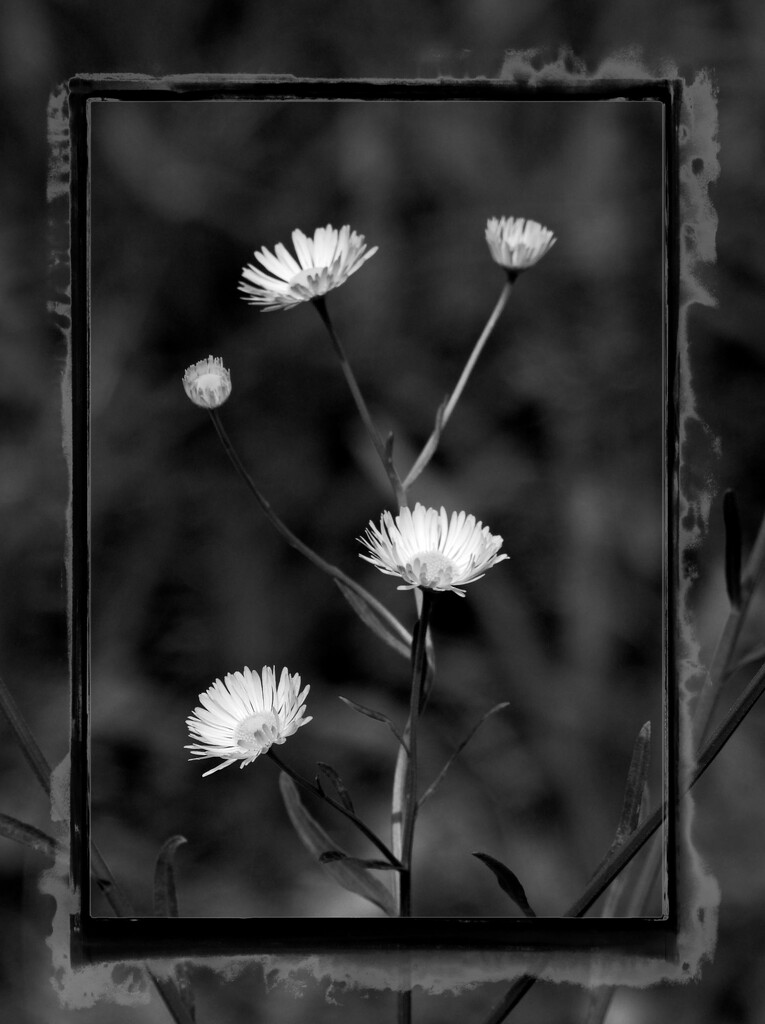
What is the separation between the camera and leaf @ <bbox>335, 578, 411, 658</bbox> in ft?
1.27

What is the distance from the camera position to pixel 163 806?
397mm

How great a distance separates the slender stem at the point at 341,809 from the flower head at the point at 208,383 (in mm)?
132

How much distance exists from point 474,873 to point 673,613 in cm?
12

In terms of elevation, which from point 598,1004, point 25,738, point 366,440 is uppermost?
point 366,440

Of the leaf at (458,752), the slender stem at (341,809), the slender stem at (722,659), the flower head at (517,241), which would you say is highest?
the flower head at (517,241)

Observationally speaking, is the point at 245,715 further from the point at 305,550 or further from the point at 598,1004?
the point at 598,1004

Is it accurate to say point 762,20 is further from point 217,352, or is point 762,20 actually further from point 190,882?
point 190,882

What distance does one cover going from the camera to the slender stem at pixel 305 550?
380mm

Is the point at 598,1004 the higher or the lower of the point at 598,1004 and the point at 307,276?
the lower

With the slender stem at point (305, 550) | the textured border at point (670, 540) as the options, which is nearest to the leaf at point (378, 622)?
the slender stem at point (305, 550)

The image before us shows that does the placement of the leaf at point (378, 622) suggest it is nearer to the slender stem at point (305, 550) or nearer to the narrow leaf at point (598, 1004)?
the slender stem at point (305, 550)

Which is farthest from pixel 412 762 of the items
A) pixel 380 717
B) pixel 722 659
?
pixel 722 659

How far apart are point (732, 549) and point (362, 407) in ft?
0.48

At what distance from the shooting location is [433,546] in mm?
376
